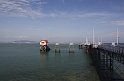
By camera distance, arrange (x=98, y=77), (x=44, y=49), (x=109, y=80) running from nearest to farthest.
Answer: (x=109, y=80) → (x=98, y=77) → (x=44, y=49)

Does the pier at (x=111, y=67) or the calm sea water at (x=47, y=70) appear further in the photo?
the calm sea water at (x=47, y=70)

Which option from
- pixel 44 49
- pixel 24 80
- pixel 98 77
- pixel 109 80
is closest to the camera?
pixel 109 80

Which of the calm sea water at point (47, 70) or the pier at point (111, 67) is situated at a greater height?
the pier at point (111, 67)

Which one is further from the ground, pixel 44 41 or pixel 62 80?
pixel 44 41

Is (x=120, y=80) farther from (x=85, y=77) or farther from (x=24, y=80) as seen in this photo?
(x=24, y=80)

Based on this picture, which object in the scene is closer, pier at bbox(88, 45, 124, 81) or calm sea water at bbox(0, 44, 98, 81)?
pier at bbox(88, 45, 124, 81)

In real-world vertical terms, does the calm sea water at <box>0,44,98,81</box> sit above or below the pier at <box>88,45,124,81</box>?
below

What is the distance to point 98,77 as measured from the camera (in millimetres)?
27531

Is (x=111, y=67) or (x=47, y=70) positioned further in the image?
(x=47, y=70)

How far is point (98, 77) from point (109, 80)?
504cm

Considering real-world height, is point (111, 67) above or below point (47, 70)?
above

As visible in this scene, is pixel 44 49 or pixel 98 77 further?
pixel 44 49

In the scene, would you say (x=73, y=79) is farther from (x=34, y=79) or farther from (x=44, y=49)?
(x=44, y=49)

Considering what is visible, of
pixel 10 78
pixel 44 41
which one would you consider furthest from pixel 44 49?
pixel 10 78
